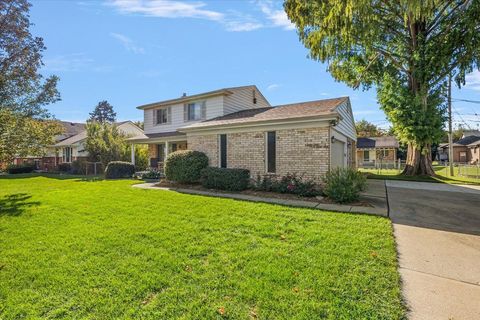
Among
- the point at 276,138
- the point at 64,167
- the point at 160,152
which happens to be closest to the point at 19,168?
the point at 64,167

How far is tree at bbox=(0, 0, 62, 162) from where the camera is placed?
10.9 metres

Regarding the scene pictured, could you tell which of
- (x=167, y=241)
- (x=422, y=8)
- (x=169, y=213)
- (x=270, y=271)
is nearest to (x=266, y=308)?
(x=270, y=271)

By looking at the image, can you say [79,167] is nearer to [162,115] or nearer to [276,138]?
[162,115]

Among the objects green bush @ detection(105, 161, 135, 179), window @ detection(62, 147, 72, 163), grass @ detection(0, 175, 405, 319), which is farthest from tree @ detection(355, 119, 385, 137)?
grass @ detection(0, 175, 405, 319)

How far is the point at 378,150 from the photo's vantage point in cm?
3947

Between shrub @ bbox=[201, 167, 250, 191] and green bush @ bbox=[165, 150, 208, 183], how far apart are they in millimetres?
905

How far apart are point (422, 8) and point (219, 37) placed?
817cm

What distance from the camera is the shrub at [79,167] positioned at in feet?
71.8

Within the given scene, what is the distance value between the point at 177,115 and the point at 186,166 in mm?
8294

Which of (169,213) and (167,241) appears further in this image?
(169,213)

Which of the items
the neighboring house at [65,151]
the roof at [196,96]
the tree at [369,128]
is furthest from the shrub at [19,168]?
the tree at [369,128]

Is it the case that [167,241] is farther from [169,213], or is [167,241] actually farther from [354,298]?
[354,298]

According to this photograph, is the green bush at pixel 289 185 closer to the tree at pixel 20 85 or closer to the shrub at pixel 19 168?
the tree at pixel 20 85

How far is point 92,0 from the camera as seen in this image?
343 inches
